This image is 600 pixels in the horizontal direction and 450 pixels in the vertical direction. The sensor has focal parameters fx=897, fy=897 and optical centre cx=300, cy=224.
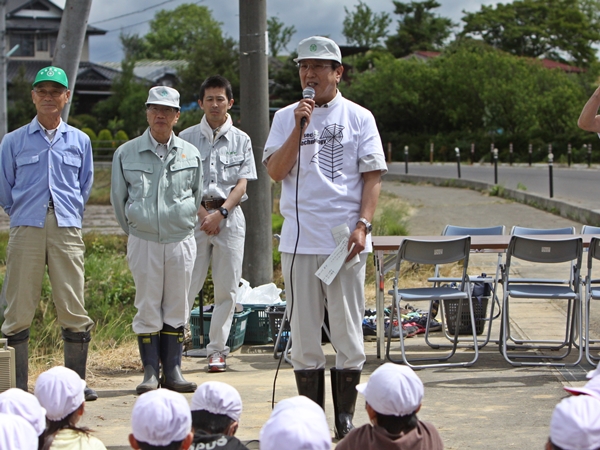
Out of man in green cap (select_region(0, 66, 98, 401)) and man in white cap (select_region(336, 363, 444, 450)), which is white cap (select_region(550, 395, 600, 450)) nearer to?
man in white cap (select_region(336, 363, 444, 450))

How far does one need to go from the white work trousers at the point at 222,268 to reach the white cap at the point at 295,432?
3973mm

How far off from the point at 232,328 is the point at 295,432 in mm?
4803

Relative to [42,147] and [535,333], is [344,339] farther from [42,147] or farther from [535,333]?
[535,333]

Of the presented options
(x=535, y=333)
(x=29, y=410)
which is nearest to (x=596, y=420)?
(x=29, y=410)

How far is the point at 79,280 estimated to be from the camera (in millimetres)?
5902

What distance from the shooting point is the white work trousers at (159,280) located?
6.03 metres

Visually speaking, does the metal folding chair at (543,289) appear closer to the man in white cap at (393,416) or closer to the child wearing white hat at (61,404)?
the man in white cap at (393,416)

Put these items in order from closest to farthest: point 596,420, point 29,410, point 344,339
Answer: point 596,420 < point 29,410 < point 344,339

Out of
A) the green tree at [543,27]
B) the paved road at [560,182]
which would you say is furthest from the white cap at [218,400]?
the green tree at [543,27]

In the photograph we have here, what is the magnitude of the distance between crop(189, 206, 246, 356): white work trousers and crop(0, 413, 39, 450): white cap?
3.97 meters

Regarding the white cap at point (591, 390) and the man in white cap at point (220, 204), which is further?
the man in white cap at point (220, 204)

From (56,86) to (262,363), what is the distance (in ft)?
9.00

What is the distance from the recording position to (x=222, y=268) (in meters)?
6.89

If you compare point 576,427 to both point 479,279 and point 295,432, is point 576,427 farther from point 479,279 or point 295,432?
point 479,279
